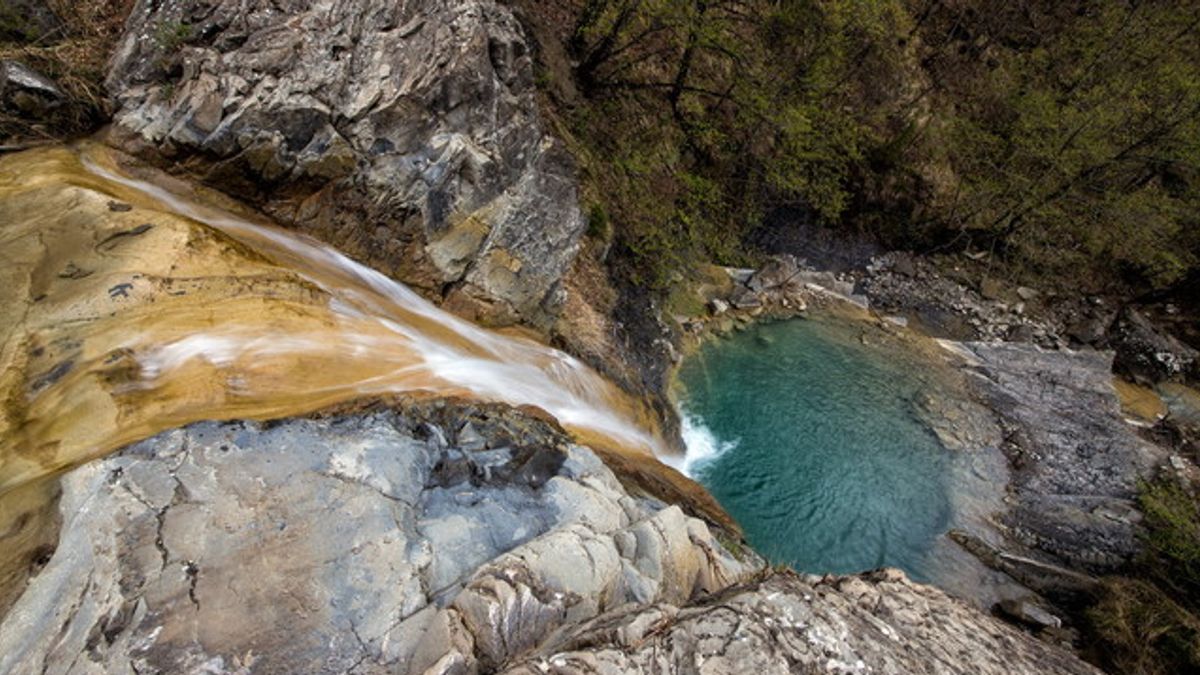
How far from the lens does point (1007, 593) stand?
9070 millimetres

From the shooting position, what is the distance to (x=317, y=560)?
337cm

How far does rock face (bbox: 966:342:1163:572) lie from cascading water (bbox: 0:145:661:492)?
948cm

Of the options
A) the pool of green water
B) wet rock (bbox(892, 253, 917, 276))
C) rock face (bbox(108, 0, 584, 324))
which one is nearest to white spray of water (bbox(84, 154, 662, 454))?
rock face (bbox(108, 0, 584, 324))

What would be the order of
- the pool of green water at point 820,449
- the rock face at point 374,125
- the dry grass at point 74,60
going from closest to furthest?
1. the dry grass at point 74,60
2. the rock face at point 374,125
3. the pool of green water at point 820,449

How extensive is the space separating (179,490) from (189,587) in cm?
72

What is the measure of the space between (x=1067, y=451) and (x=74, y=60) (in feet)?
61.4

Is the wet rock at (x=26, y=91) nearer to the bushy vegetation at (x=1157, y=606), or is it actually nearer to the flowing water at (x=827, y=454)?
the flowing water at (x=827, y=454)

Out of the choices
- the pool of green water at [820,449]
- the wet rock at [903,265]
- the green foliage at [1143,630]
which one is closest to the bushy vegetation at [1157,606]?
the green foliage at [1143,630]

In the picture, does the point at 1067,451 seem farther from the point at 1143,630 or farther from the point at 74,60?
the point at 74,60

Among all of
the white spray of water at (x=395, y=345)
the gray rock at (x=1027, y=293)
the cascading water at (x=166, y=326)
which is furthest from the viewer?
the gray rock at (x=1027, y=293)

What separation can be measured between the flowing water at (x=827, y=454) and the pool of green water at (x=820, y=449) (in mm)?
23

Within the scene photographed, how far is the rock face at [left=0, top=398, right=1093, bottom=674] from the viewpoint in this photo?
2.90 metres

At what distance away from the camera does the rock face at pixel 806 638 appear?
3.01 m

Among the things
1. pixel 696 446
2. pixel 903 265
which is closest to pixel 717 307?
pixel 696 446
